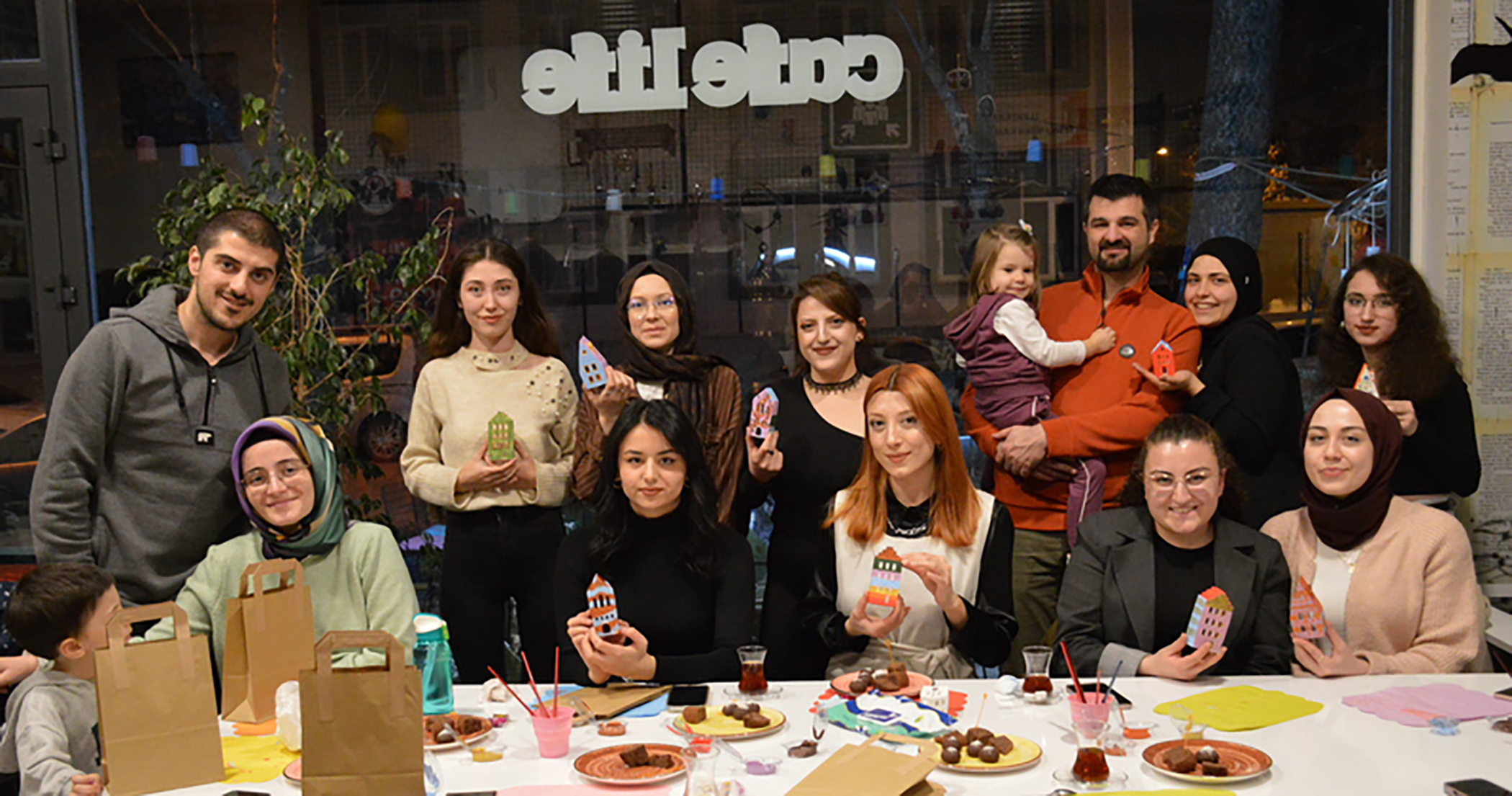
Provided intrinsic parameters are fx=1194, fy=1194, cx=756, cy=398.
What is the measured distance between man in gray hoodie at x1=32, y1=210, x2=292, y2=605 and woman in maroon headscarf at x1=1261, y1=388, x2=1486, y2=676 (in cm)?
293

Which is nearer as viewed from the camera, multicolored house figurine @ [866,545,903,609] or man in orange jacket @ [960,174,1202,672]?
multicolored house figurine @ [866,545,903,609]

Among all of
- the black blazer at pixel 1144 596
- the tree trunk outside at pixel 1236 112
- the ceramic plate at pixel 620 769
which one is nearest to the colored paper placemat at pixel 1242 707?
the black blazer at pixel 1144 596

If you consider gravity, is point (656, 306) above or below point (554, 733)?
above

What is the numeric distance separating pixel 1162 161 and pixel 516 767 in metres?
3.66

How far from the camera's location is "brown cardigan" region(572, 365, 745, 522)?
3.63 metres

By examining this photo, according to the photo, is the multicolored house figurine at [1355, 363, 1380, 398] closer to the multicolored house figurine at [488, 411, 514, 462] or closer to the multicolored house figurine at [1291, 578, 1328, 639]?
the multicolored house figurine at [1291, 578, 1328, 639]

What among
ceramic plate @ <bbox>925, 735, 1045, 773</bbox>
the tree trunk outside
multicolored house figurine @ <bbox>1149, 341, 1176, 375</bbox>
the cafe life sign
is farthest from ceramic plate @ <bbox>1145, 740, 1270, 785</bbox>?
the cafe life sign

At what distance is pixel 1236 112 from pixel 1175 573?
8.38 ft

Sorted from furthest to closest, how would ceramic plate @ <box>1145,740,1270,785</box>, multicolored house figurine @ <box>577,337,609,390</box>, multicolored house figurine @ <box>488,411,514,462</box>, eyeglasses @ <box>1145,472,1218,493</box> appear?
multicolored house figurine @ <box>577,337,609,390</box>, multicolored house figurine @ <box>488,411,514,462</box>, eyeglasses @ <box>1145,472,1218,493</box>, ceramic plate @ <box>1145,740,1270,785</box>

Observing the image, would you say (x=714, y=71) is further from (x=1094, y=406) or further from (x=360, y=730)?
(x=360, y=730)

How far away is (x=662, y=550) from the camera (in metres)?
3.18

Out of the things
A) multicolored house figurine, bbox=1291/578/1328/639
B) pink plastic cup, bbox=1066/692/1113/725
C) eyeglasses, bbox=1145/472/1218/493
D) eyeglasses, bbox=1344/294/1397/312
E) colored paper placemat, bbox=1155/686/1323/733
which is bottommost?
colored paper placemat, bbox=1155/686/1323/733

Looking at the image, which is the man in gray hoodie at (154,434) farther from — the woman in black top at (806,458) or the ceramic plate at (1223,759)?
the ceramic plate at (1223,759)

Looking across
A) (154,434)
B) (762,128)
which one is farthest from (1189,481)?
(154,434)
